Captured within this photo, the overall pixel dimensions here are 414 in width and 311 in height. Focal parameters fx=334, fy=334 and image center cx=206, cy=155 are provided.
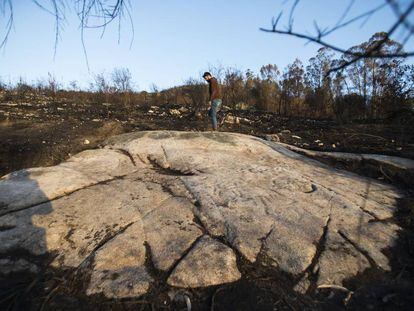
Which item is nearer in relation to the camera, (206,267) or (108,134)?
(206,267)

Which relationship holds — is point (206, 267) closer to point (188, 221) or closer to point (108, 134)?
point (188, 221)

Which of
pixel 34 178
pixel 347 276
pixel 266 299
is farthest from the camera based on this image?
pixel 34 178

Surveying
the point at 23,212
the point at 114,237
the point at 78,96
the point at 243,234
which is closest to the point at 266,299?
the point at 243,234

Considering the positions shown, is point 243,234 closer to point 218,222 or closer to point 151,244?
point 218,222

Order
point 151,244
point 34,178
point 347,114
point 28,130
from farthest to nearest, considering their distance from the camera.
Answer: point 347,114 < point 28,130 < point 34,178 < point 151,244

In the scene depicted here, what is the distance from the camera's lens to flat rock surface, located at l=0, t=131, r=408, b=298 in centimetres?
251

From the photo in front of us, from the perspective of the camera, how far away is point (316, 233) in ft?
9.43

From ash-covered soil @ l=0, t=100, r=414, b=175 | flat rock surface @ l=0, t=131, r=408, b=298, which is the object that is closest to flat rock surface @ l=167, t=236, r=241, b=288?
flat rock surface @ l=0, t=131, r=408, b=298

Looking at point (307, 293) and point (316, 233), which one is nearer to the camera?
point (307, 293)

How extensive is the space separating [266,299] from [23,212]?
7.37ft

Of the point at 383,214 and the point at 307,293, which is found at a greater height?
the point at 383,214

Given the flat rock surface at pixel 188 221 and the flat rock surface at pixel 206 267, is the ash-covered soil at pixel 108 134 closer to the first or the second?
the flat rock surface at pixel 188 221

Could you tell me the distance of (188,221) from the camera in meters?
2.97

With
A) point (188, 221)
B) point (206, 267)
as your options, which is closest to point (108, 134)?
point (188, 221)
